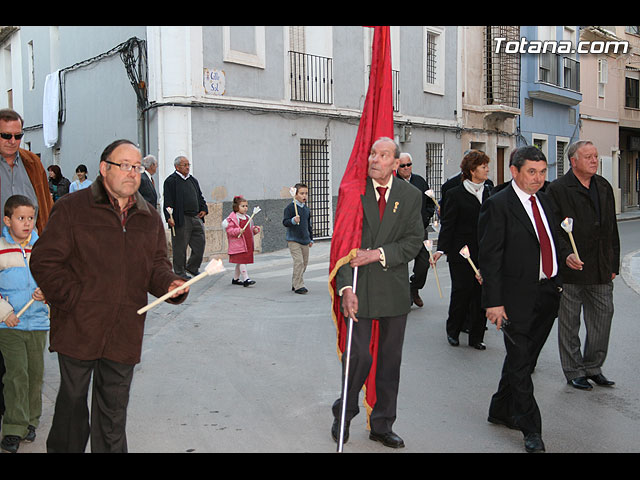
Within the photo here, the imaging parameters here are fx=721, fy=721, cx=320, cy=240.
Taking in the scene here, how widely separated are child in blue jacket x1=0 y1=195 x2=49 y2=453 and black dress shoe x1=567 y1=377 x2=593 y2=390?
4.03m

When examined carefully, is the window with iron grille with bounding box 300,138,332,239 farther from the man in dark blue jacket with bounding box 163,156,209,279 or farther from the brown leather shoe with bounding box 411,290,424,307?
the brown leather shoe with bounding box 411,290,424,307

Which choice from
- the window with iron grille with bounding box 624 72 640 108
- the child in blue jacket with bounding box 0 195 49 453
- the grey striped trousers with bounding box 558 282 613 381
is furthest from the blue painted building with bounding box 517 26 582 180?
the child in blue jacket with bounding box 0 195 49 453

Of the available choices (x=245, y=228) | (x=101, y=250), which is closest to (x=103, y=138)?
(x=245, y=228)

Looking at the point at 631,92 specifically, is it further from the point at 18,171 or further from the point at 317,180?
the point at 18,171

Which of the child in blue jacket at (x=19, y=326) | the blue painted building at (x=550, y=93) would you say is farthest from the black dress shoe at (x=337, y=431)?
the blue painted building at (x=550, y=93)

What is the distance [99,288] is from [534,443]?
8.91ft

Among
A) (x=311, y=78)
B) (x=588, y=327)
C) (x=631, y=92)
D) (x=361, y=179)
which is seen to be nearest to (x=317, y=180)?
(x=311, y=78)

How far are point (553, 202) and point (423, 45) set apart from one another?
657 inches

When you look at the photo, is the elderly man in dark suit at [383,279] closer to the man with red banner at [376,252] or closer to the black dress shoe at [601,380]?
the man with red banner at [376,252]

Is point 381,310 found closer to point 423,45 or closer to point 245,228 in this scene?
point 245,228

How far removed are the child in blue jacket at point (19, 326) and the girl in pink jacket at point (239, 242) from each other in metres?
6.77

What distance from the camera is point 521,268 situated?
4.53m

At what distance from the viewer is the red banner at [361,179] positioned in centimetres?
438
